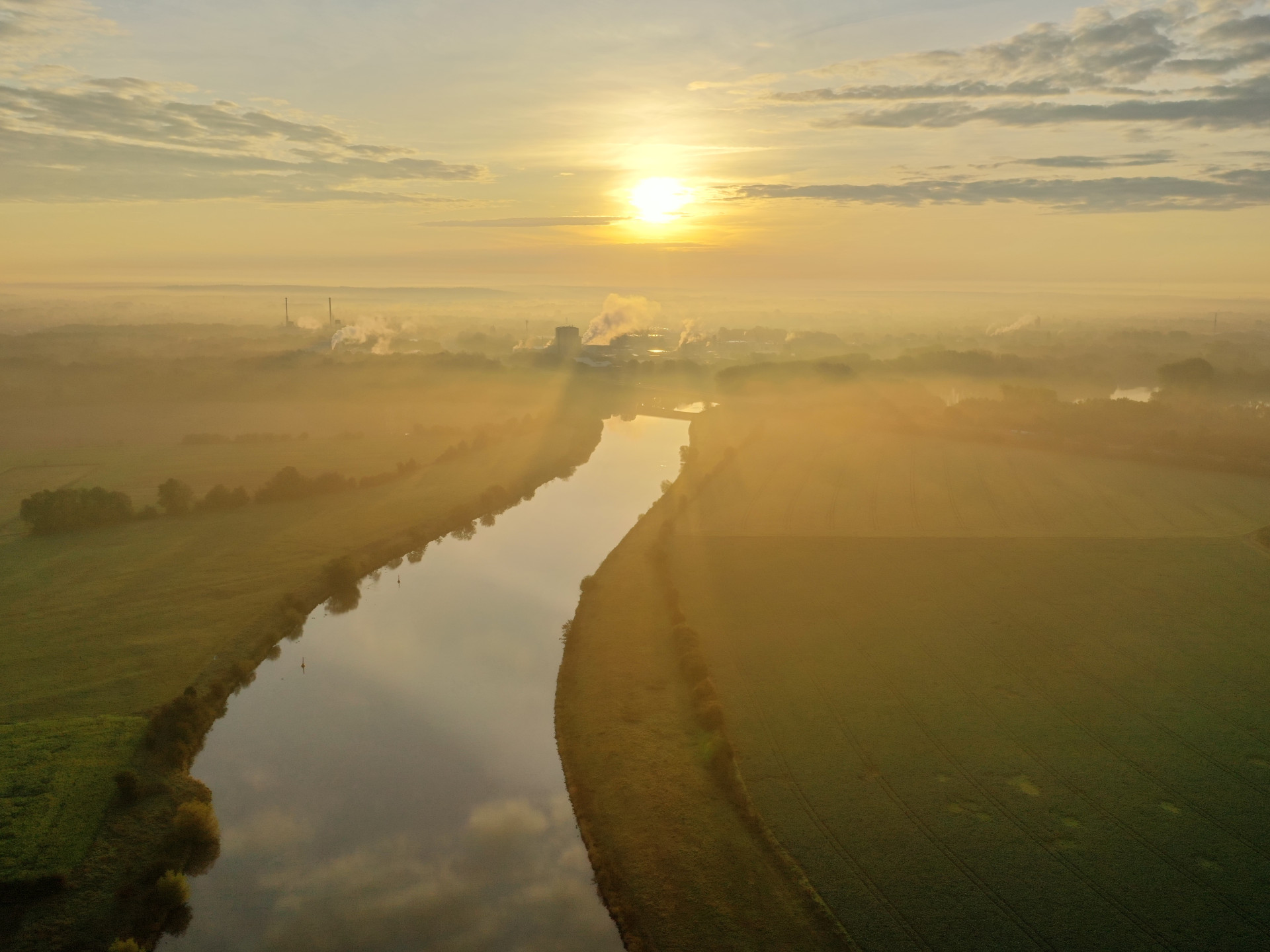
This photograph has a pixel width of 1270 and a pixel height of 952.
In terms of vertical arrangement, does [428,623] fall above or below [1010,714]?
below

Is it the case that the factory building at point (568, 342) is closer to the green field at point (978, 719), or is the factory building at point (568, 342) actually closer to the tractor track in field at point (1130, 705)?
the green field at point (978, 719)

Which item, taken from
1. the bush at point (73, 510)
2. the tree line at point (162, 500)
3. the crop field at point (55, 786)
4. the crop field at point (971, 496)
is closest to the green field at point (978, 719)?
the crop field at point (971, 496)

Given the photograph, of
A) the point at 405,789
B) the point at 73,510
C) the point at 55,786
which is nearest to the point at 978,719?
the point at 405,789

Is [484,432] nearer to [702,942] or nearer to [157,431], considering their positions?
[157,431]

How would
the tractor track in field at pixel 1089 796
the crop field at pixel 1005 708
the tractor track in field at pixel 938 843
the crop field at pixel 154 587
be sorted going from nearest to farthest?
the tractor track in field at pixel 938 843, the tractor track in field at pixel 1089 796, the crop field at pixel 1005 708, the crop field at pixel 154 587

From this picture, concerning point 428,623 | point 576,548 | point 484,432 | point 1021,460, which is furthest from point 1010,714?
point 484,432

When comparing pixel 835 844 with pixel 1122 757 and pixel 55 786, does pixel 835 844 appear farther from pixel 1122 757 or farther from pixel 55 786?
pixel 55 786
